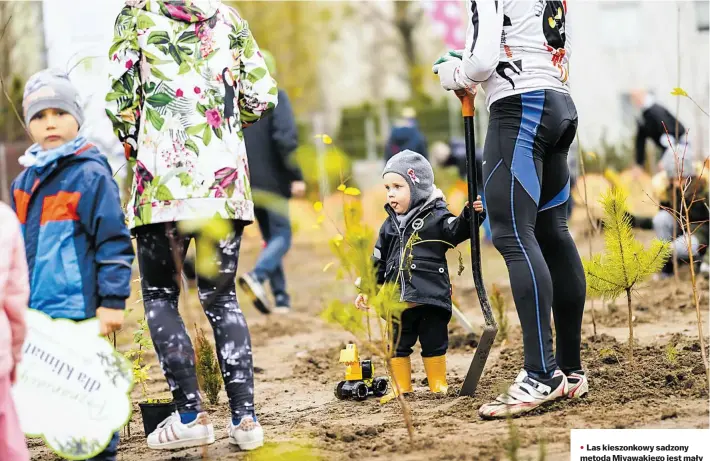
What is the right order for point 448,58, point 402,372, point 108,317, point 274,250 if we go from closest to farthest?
1. point 108,317
2. point 448,58
3. point 402,372
4. point 274,250

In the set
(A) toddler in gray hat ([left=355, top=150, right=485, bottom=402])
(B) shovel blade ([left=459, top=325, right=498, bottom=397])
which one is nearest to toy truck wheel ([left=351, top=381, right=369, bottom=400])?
(A) toddler in gray hat ([left=355, top=150, right=485, bottom=402])

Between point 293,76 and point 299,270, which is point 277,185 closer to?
point 299,270

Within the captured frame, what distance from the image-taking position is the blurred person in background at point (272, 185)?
8.40 m

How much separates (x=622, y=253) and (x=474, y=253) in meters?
0.68

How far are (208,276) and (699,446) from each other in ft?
5.93

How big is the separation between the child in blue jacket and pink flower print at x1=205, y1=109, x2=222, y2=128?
1.38ft

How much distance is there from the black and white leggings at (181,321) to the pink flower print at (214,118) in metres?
0.37

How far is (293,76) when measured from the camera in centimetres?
2886

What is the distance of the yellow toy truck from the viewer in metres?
4.85

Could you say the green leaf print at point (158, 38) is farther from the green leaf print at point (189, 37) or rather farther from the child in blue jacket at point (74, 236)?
the child in blue jacket at point (74, 236)

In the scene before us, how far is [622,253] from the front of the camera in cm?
465

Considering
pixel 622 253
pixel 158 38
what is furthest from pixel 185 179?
pixel 622 253

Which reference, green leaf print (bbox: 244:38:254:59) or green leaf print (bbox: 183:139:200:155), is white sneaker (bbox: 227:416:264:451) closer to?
green leaf print (bbox: 183:139:200:155)

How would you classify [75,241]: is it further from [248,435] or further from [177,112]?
[248,435]
